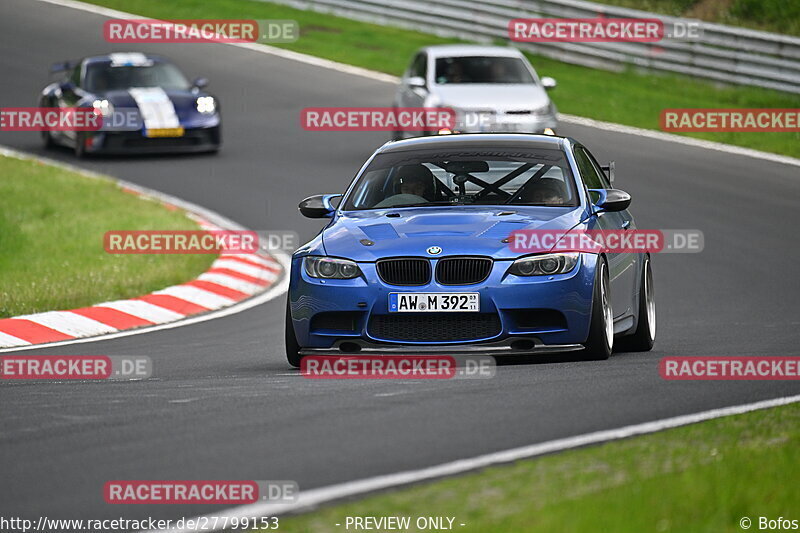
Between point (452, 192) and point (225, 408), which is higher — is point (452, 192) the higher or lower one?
the higher one

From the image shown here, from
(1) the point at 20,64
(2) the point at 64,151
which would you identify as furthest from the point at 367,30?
(2) the point at 64,151

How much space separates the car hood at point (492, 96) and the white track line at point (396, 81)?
9.26 ft

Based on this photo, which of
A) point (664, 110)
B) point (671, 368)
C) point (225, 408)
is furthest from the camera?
point (664, 110)

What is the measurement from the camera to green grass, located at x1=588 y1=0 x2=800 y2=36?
1223 inches

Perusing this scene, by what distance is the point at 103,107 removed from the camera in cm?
2189

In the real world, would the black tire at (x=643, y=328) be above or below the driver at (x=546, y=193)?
below

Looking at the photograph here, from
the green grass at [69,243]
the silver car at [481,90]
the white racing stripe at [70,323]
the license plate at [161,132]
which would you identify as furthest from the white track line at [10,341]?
the license plate at [161,132]

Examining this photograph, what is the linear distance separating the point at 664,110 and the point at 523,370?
1761cm

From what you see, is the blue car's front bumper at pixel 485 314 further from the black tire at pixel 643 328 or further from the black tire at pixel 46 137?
the black tire at pixel 46 137

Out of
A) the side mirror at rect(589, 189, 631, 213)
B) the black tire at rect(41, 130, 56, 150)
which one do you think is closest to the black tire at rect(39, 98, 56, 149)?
the black tire at rect(41, 130, 56, 150)

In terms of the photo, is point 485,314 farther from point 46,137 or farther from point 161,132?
point 46,137

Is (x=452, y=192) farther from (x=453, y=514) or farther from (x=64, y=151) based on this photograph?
(x=64, y=151)

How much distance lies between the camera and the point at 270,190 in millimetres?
20094
